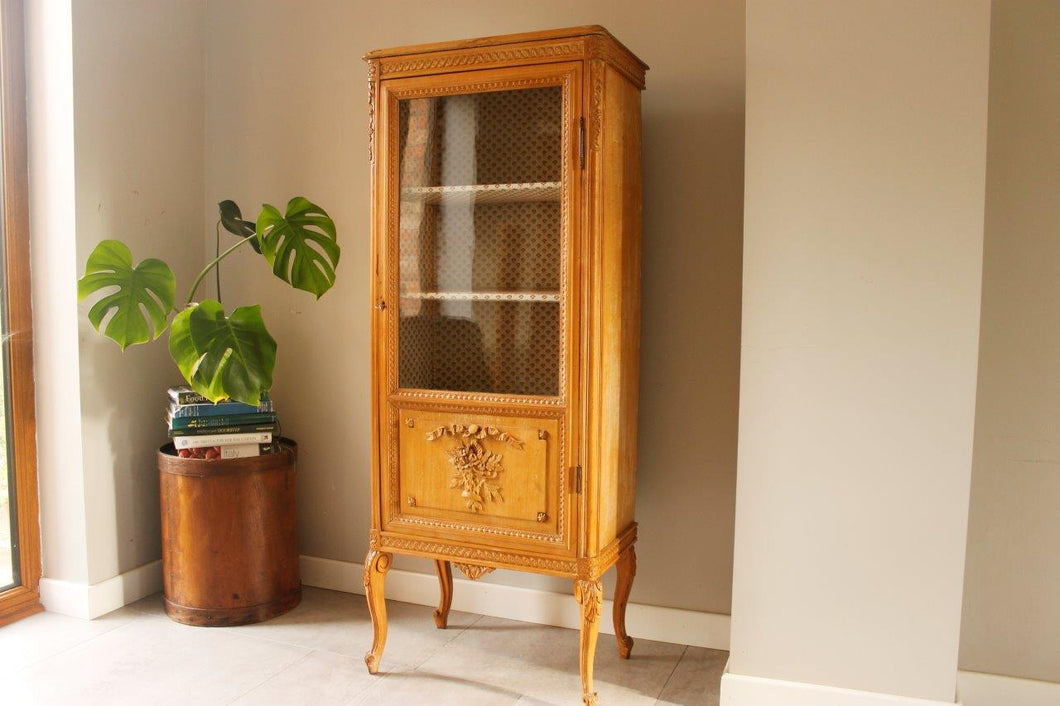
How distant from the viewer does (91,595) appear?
2.84 meters

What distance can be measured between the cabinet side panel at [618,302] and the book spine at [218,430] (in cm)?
122

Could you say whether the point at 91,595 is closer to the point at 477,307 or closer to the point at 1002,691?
the point at 477,307

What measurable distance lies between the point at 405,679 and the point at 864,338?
1.54 m

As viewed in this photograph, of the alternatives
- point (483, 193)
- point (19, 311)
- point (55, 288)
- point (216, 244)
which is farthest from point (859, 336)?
point (19, 311)

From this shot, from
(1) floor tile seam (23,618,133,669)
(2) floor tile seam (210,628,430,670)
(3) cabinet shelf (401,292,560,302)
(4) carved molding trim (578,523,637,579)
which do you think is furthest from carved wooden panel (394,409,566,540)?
(1) floor tile seam (23,618,133,669)

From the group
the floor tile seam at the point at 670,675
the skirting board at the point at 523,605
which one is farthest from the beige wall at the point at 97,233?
the floor tile seam at the point at 670,675

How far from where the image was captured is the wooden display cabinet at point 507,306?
2.20 m

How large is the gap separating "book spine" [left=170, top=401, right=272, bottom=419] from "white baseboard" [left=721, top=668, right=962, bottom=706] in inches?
66.0

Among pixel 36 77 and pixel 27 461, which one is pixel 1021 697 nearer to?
pixel 27 461

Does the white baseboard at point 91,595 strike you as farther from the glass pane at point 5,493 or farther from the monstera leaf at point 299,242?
the monstera leaf at point 299,242

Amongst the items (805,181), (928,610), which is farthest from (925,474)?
(805,181)

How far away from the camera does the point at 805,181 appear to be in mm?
2100

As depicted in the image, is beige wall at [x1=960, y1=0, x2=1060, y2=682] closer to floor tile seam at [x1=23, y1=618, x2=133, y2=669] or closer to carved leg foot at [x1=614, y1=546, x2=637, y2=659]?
carved leg foot at [x1=614, y1=546, x2=637, y2=659]

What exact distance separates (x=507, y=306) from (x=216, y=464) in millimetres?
1124
